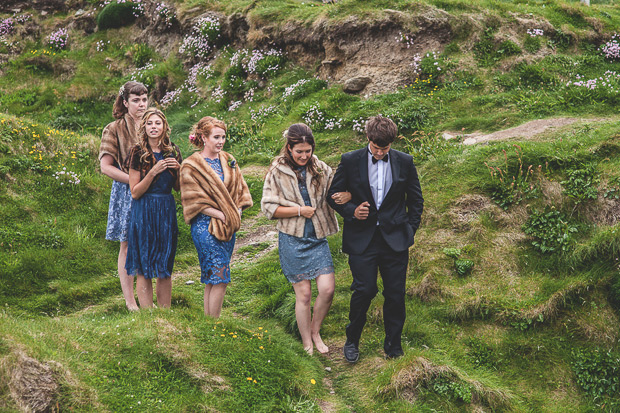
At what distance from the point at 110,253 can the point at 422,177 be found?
15.9 feet

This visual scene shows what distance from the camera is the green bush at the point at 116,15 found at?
1920 centimetres

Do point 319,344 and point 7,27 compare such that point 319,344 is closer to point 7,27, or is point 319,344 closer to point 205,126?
point 205,126

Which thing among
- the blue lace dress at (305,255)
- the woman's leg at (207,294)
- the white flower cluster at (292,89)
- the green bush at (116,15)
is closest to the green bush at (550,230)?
the blue lace dress at (305,255)

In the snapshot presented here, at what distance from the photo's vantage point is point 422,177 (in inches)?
311

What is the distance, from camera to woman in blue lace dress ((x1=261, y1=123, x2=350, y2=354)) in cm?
508

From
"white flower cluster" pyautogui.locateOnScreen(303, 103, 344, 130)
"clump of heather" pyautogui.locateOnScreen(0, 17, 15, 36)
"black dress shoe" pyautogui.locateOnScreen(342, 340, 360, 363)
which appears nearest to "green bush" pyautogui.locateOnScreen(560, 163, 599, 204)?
"black dress shoe" pyautogui.locateOnScreen(342, 340, 360, 363)

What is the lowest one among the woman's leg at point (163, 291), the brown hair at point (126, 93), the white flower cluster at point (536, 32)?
the woman's leg at point (163, 291)

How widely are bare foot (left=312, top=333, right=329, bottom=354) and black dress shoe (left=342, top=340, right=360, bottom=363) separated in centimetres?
22

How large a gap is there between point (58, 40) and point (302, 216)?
1815 cm

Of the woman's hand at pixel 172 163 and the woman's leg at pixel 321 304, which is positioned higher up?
the woman's hand at pixel 172 163

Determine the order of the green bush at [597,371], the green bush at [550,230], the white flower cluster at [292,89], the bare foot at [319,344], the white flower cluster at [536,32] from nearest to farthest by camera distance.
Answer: the green bush at [597,371]
the bare foot at [319,344]
the green bush at [550,230]
the white flower cluster at [536,32]
the white flower cluster at [292,89]

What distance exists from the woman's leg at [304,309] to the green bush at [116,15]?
17323mm

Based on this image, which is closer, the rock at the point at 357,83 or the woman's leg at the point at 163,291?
the woman's leg at the point at 163,291

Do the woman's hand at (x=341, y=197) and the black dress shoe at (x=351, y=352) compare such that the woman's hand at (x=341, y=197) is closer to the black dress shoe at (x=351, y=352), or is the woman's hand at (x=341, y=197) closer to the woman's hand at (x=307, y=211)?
the woman's hand at (x=307, y=211)
